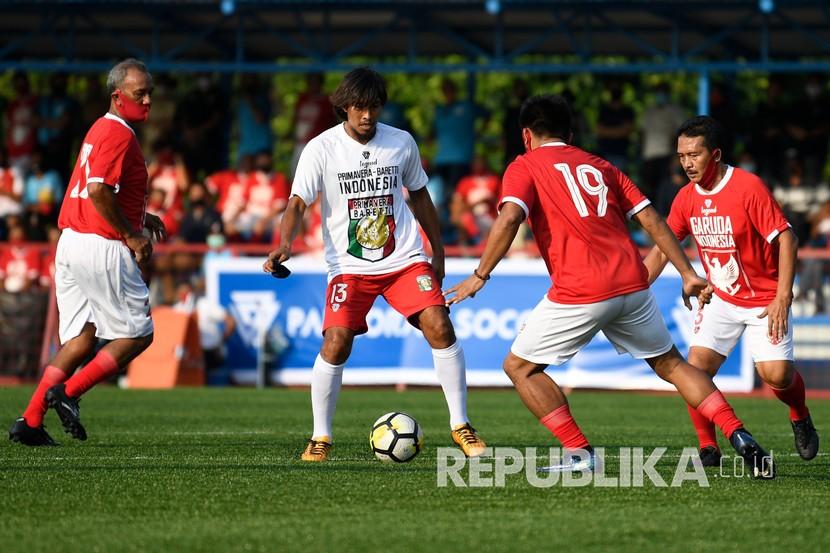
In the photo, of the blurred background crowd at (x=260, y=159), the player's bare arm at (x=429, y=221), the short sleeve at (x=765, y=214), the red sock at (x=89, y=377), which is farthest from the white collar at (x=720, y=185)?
the blurred background crowd at (x=260, y=159)

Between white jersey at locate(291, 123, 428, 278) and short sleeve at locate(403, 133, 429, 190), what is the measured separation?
10 cm

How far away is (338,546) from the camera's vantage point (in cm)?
538

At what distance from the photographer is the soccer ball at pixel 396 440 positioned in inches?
324

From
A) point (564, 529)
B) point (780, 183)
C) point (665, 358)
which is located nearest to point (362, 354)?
point (780, 183)

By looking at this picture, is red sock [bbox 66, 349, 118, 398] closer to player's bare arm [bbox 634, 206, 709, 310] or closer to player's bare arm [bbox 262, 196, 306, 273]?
player's bare arm [bbox 262, 196, 306, 273]

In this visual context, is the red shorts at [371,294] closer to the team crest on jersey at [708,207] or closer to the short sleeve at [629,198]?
the short sleeve at [629,198]

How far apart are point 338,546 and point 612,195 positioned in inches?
115

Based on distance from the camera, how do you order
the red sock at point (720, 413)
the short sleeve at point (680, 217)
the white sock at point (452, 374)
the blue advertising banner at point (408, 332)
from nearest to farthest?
the red sock at point (720, 413) < the white sock at point (452, 374) < the short sleeve at point (680, 217) < the blue advertising banner at point (408, 332)

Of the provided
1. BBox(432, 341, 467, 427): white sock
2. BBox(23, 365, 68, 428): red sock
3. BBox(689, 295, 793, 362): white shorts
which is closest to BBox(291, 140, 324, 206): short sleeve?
BBox(432, 341, 467, 427): white sock

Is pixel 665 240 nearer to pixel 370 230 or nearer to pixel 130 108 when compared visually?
pixel 370 230

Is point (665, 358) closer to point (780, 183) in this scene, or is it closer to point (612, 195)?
point (612, 195)

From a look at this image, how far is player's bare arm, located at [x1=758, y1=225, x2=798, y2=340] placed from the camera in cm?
815

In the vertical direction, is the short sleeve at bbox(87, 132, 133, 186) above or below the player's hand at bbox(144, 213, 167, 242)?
above

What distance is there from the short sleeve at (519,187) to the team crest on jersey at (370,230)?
128 cm
